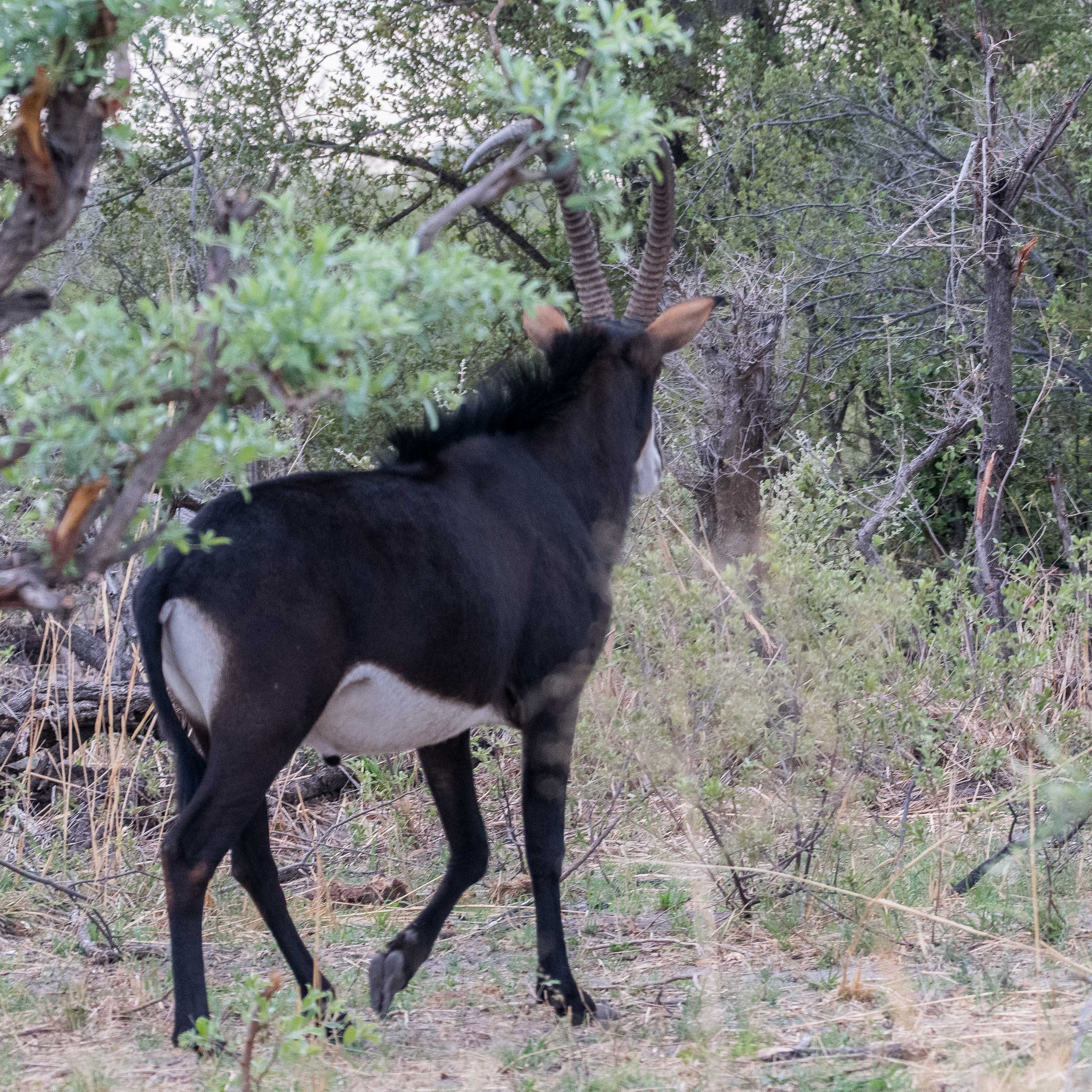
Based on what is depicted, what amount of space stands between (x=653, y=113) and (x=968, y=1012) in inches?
99.5

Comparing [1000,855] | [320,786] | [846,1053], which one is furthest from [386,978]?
[320,786]

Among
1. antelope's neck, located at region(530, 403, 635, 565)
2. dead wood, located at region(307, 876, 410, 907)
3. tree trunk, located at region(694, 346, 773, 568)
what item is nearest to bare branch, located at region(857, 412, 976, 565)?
tree trunk, located at region(694, 346, 773, 568)

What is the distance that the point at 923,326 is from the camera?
963 cm

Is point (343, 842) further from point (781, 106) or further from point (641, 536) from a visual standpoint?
point (781, 106)

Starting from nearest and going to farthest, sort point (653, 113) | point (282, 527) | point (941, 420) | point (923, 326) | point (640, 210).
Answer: point (653, 113) < point (282, 527) < point (941, 420) < point (923, 326) < point (640, 210)

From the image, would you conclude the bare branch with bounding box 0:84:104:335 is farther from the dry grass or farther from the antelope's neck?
the antelope's neck

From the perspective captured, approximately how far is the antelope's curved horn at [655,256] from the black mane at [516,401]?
2.55 ft

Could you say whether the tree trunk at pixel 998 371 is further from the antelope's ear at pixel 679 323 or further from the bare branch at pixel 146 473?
the bare branch at pixel 146 473

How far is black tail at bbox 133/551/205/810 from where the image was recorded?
Answer: 3.19 meters

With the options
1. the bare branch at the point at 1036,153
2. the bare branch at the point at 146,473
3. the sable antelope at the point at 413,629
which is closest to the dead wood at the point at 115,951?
the sable antelope at the point at 413,629

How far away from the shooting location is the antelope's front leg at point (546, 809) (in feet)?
12.5

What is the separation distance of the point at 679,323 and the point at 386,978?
8.36ft

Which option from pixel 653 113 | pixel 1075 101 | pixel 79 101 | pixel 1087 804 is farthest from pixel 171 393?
pixel 1075 101

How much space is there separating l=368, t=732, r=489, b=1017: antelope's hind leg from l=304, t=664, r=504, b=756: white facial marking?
0.34 meters
